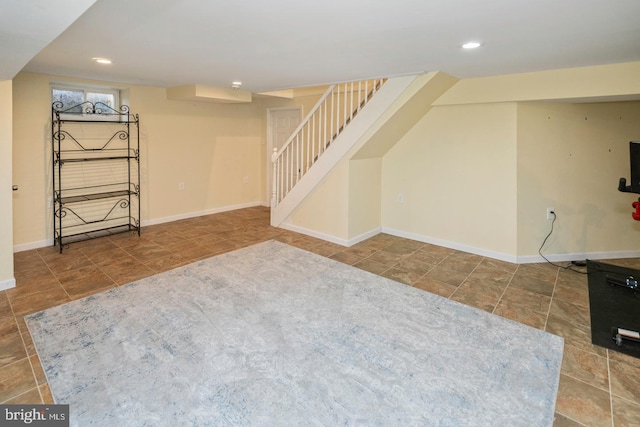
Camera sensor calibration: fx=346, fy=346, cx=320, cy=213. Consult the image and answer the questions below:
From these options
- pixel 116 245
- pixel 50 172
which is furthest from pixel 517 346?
pixel 50 172

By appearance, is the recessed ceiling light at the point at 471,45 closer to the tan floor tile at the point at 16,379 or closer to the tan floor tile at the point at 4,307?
the tan floor tile at the point at 16,379

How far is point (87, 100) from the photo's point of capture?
4.75m

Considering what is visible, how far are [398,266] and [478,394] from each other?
206 centimetres

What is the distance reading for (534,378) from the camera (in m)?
2.09

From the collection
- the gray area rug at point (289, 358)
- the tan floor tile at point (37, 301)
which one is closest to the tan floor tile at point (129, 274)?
the gray area rug at point (289, 358)

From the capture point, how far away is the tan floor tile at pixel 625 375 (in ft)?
6.50

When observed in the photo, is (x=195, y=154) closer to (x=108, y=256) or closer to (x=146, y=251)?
(x=146, y=251)

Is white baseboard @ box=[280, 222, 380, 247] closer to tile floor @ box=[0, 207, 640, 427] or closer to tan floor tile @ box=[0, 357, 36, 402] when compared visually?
tile floor @ box=[0, 207, 640, 427]

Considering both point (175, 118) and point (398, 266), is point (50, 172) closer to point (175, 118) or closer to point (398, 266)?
point (175, 118)

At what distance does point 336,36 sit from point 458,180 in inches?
110

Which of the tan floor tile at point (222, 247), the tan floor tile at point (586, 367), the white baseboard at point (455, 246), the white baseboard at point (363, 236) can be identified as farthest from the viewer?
the white baseboard at point (363, 236)

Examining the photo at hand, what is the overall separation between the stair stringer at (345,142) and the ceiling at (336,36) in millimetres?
226

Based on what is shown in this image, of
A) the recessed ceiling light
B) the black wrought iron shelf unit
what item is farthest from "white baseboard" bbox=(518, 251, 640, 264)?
the black wrought iron shelf unit

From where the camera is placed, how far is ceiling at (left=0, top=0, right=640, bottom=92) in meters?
1.91
